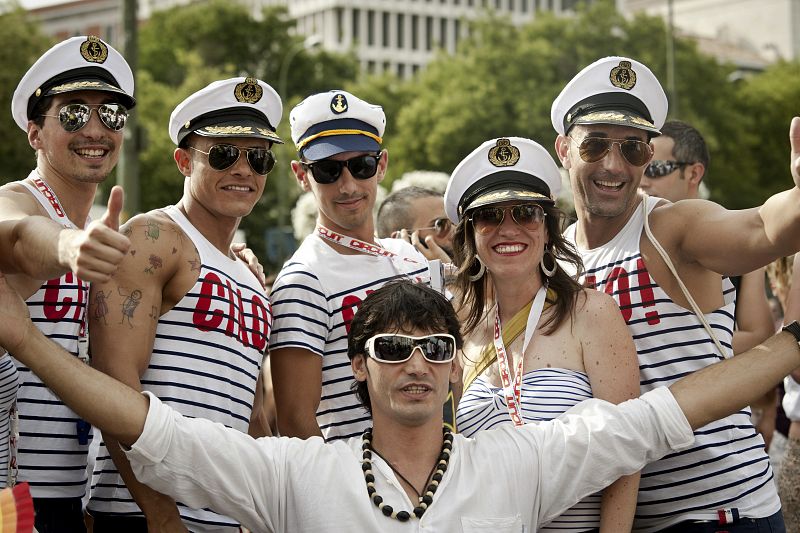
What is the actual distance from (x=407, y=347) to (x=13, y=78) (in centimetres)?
3210

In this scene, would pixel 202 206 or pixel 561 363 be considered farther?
pixel 202 206

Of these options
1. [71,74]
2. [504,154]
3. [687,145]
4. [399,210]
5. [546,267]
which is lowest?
[546,267]

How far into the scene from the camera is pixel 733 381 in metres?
4.18

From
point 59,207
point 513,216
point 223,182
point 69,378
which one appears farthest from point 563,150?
point 69,378

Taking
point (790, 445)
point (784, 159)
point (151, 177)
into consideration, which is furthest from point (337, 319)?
point (784, 159)

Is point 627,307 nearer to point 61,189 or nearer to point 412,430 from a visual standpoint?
point 412,430

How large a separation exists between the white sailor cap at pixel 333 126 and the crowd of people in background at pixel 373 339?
12mm

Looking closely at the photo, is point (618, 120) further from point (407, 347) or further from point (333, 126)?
point (407, 347)

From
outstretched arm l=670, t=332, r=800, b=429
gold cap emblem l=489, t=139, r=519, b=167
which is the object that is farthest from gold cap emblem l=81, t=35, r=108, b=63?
outstretched arm l=670, t=332, r=800, b=429

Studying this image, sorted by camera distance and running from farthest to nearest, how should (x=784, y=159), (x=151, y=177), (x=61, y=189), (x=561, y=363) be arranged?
(x=784, y=159) → (x=151, y=177) → (x=61, y=189) → (x=561, y=363)

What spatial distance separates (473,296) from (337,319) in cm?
57

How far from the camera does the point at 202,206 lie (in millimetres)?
4730

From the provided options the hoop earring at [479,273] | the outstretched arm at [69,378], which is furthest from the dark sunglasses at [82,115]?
the hoop earring at [479,273]

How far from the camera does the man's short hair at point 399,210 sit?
776 cm
